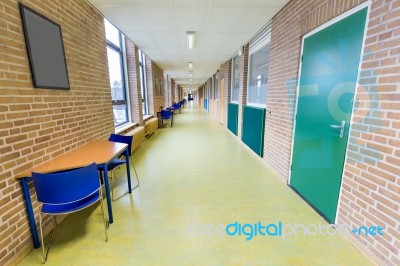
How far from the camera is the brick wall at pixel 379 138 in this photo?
1.43 m

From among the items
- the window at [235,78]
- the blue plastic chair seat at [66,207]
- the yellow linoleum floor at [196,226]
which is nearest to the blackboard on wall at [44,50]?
the blue plastic chair seat at [66,207]

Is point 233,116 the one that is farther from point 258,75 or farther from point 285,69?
point 285,69


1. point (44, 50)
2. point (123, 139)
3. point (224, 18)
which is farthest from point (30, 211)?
point (224, 18)

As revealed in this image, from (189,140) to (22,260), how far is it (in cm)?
467

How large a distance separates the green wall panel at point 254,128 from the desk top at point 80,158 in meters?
2.84

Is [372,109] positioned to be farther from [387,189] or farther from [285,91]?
[285,91]

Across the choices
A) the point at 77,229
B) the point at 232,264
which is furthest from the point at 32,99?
the point at 232,264

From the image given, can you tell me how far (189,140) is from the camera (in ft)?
20.0

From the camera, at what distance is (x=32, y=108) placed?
1.85 meters

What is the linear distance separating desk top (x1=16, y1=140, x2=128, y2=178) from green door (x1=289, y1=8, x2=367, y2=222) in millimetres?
2469

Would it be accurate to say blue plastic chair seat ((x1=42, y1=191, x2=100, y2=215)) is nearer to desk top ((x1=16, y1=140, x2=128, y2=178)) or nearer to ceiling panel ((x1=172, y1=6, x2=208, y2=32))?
desk top ((x1=16, y1=140, x2=128, y2=178))

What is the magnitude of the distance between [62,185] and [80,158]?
592mm

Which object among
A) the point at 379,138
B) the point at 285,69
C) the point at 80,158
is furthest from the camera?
the point at 285,69

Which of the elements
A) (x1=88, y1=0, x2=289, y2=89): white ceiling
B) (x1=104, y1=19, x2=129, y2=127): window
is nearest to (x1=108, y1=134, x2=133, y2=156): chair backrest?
(x1=104, y1=19, x2=129, y2=127): window
